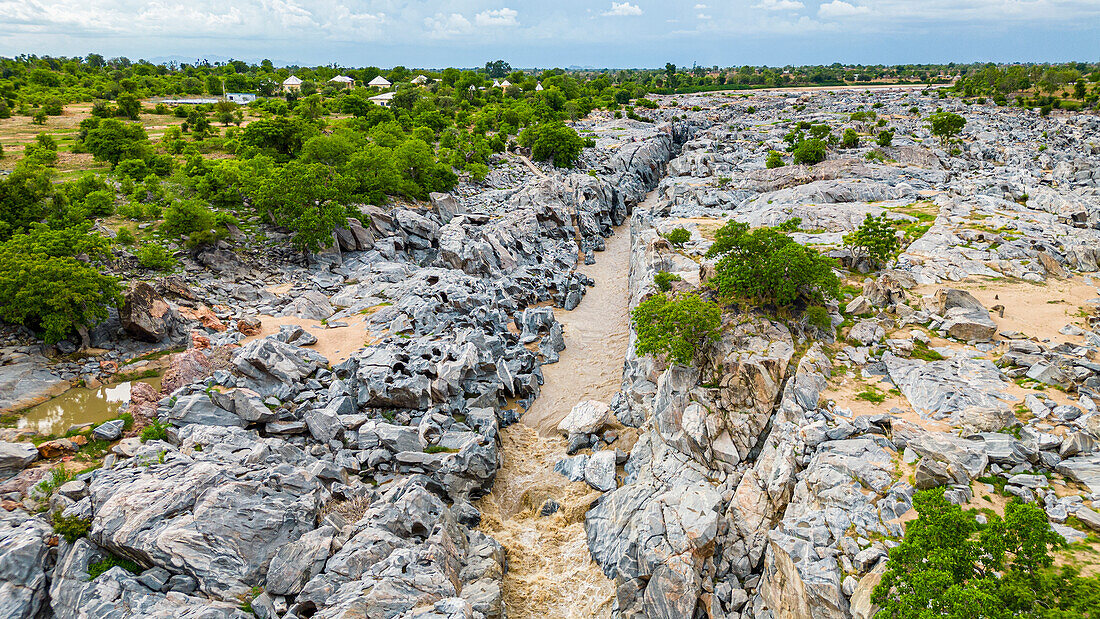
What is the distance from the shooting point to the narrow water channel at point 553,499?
76.6 feet

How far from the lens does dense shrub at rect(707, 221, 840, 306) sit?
2894 cm

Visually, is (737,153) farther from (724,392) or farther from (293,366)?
(293,366)

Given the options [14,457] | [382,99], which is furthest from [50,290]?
[382,99]

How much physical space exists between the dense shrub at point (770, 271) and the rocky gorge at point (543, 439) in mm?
1519

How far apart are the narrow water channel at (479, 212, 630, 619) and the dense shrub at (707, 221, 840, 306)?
12205mm

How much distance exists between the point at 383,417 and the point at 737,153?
274 feet

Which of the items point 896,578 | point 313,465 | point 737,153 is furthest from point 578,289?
point 737,153

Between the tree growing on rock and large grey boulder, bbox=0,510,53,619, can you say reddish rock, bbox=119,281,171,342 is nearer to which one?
large grey boulder, bbox=0,510,53,619

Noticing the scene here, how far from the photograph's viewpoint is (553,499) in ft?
93.0

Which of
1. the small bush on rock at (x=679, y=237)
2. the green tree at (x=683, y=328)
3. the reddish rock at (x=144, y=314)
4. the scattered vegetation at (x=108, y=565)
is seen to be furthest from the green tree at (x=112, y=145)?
the green tree at (x=683, y=328)

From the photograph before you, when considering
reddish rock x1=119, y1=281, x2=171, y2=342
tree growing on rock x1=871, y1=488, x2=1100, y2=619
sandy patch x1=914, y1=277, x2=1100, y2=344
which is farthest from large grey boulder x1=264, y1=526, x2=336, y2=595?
sandy patch x1=914, y1=277, x2=1100, y2=344

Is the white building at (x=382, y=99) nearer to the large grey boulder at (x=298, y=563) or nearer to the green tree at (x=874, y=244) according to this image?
the green tree at (x=874, y=244)

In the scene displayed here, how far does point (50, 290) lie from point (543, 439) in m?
29.3

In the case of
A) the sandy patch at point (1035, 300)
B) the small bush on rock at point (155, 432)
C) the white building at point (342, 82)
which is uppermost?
the white building at point (342, 82)
